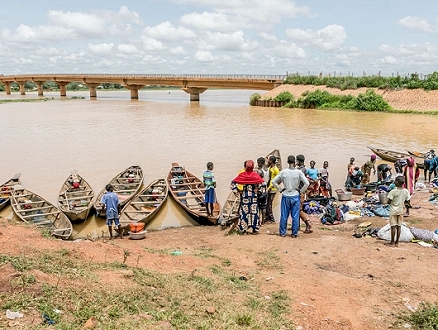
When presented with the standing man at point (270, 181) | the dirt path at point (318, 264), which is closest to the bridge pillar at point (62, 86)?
the dirt path at point (318, 264)

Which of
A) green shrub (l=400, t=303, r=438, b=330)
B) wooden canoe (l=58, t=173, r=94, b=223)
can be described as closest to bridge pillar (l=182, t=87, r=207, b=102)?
wooden canoe (l=58, t=173, r=94, b=223)

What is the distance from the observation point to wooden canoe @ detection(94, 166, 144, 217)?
1182 centimetres

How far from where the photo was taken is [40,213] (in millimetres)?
10703

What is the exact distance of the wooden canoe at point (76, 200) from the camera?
400 inches

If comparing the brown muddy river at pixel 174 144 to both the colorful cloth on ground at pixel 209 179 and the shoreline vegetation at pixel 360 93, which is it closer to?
the colorful cloth on ground at pixel 209 179

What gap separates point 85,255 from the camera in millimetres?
6238

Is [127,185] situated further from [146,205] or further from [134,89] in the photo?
[134,89]

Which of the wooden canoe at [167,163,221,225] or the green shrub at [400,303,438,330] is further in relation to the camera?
the wooden canoe at [167,163,221,225]

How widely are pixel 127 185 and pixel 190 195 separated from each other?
2.26 meters

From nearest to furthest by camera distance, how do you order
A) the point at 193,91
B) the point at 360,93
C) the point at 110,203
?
the point at 110,203, the point at 360,93, the point at 193,91

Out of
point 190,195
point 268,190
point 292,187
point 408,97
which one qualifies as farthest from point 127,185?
point 408,97

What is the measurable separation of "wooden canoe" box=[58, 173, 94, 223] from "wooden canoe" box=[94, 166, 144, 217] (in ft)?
1.41

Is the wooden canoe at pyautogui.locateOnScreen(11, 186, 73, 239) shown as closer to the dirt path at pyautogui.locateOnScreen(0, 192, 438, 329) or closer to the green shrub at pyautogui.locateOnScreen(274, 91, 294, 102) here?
the dirt path at pyautogui.locateOnScreen(0, 192, 438, 329)

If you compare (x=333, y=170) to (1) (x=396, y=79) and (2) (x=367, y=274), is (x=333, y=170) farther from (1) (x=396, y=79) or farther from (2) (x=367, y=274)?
(1) (x=396, y=79)
